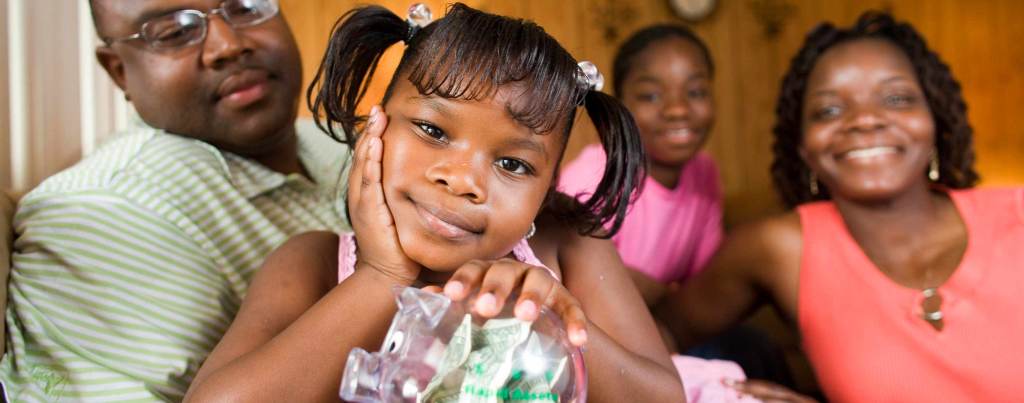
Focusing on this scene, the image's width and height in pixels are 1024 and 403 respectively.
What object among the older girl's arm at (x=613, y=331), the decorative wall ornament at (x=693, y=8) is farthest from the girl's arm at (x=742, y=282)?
the decorative wall ornament at (x=693, y=8)

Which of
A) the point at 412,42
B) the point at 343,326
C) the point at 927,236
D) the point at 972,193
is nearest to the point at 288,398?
the point at 343,326

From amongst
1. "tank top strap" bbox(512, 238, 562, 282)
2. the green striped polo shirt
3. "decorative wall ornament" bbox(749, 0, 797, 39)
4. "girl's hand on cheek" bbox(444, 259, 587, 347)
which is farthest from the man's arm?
"decorative wall ornament" bbox(749, 0, 797, 39)

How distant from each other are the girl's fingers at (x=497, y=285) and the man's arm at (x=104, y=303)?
0.62 metres

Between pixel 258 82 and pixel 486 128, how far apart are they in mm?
776

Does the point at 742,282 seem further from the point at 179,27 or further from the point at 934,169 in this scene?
the point at 179,27

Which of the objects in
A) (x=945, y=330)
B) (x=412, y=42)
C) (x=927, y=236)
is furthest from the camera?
(x=927, y=236)

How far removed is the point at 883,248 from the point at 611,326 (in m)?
0.85

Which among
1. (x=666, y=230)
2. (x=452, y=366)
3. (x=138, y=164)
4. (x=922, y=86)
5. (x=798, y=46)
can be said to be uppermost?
(x=922, y=86)

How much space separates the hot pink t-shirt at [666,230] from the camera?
241cm

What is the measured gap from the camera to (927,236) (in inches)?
69.7

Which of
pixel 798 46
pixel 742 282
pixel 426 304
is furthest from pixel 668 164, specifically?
pixel 798 46

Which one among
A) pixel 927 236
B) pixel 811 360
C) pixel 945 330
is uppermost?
pixel 927 236

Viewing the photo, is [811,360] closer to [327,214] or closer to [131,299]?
[327,214]

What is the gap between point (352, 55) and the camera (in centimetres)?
125
